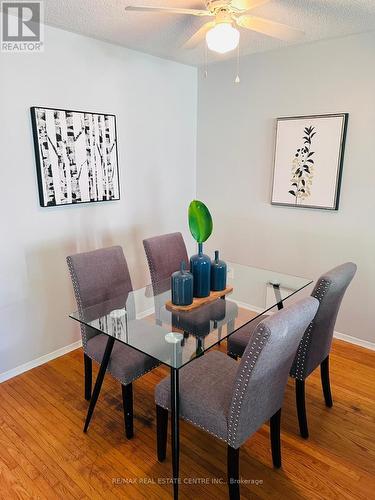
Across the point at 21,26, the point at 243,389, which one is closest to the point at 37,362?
the point at 243,389

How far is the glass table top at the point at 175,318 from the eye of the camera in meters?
1.64

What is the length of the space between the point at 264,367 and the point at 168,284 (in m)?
1.18

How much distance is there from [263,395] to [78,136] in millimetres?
2152

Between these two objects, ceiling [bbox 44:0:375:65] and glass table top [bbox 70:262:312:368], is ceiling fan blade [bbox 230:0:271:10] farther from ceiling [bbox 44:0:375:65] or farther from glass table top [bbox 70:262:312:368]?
glass table top [bbox 70:262:312:368]

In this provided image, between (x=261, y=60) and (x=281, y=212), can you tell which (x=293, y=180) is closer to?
(x=281, y=212)

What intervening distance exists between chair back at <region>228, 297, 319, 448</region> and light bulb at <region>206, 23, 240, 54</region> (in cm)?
133

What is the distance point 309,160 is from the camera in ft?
Result: 9.36

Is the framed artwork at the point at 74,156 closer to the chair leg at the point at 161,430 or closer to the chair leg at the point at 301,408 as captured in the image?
the chair leg at the point at 161,430

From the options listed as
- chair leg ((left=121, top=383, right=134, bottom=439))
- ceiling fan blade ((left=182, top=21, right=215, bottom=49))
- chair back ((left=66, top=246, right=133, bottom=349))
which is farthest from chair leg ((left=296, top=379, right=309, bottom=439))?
ceiling fan blade ((left=182, top=21, right=215, bottom=49))

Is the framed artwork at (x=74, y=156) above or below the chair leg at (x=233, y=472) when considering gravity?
above

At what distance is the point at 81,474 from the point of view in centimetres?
173

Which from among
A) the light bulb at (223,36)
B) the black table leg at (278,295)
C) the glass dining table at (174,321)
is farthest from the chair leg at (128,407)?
the light bulb at (223,36)

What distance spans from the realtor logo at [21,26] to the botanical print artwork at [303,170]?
2.07 m

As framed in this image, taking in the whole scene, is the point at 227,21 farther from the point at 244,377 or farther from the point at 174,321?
the point at 244,377
